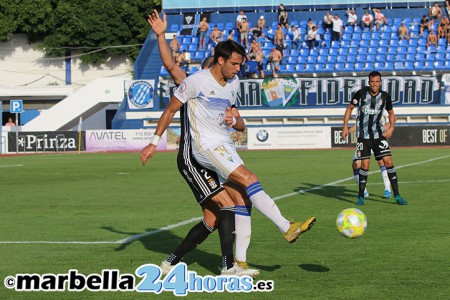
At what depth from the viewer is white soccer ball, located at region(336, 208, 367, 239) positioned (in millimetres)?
8430

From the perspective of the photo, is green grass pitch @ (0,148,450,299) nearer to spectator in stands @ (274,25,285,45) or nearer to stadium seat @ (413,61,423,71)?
stadium seat @ (413,61,423,71)

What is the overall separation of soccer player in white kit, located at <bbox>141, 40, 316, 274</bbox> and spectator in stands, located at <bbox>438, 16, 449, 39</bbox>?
131 ft

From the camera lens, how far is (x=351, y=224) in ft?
27.7

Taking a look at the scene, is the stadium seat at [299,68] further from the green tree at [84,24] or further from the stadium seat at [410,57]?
the green tree at [84,24]

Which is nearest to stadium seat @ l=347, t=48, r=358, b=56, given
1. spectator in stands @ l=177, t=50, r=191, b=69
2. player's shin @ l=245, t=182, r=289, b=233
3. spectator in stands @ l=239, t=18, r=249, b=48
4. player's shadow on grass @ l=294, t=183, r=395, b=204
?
spectator in stands @ l=239, t=18, r=249, b=48

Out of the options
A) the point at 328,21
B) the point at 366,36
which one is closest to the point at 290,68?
the point at 328,21

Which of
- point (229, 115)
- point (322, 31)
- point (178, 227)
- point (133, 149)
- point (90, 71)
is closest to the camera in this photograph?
point (229, 115)

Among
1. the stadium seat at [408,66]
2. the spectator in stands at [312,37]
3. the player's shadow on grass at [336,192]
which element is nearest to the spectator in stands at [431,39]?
the stadium seat at [408,66]

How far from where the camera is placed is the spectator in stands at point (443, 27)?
151 feet

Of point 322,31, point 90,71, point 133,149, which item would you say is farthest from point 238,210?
point 90,71

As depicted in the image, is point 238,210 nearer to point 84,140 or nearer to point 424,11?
point 84,140

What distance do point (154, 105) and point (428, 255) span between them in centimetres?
3753

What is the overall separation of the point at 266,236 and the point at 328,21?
38025 mm

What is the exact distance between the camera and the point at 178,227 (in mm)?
11938
